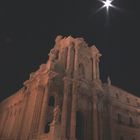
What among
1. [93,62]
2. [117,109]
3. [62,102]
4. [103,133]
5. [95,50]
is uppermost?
[95,50]

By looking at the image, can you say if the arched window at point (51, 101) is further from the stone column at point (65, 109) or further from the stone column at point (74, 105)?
the stone column at point (74, 105)

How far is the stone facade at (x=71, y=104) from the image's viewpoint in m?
27.2

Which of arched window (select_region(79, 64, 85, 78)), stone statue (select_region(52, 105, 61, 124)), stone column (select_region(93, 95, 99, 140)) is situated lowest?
stone statue (select_region(52, 105, 61, 124))

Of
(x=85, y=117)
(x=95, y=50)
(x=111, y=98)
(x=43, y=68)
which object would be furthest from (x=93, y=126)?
(x=95, y=50)

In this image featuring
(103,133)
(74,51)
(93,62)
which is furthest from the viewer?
(93,62)

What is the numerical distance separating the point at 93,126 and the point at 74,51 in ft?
42.7

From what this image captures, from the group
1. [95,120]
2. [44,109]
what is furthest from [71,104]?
[95,120]

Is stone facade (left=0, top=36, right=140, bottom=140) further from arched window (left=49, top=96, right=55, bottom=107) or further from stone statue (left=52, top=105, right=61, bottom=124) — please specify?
arched window (left=49, top=96, right=55, bottom=107)

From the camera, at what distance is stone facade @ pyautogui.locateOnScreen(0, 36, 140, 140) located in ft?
89.3

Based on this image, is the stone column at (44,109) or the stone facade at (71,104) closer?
the stone column at (44,109)

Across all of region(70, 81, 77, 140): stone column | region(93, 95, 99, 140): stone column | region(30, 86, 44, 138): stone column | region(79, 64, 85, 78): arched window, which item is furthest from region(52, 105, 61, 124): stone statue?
region(79, 64, 85, 78): arched window

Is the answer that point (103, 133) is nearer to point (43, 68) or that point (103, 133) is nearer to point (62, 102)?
point (62, 102)

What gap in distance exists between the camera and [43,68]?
31.7 metres

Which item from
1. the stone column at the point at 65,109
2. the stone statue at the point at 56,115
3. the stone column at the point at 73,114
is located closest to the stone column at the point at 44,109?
the stone column at the point at 65,109
